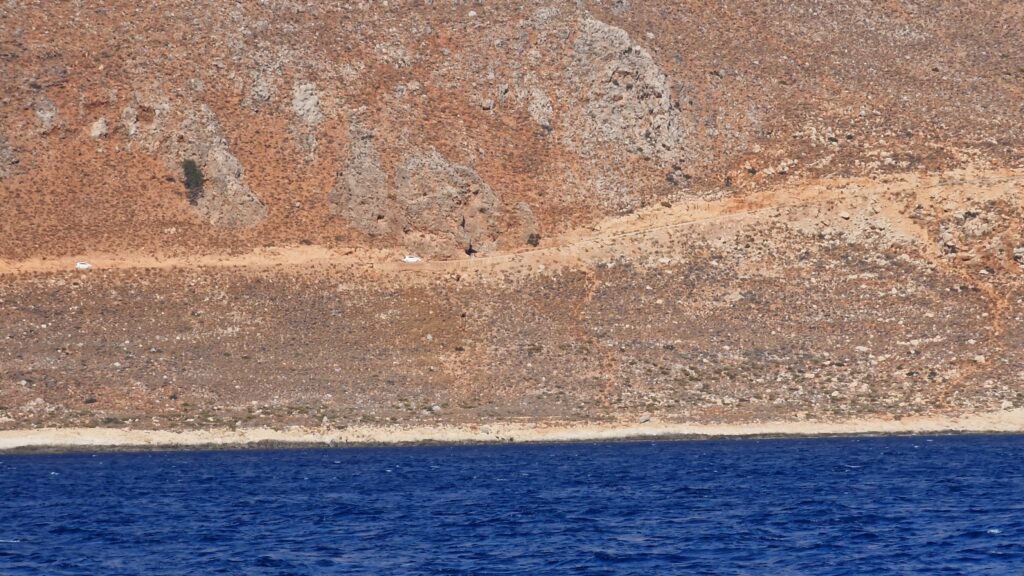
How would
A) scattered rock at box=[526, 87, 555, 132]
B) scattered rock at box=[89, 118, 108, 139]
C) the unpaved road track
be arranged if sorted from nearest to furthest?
the unpaved road track → scattered rock at box=[89, 118, 108, 139] → scattered rock at box=[526, 87, 555, 132]

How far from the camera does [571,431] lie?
5775 cm

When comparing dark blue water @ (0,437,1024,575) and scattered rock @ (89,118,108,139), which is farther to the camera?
scattered rock @ (89,118,108,139)

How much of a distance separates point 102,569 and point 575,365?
110 ft

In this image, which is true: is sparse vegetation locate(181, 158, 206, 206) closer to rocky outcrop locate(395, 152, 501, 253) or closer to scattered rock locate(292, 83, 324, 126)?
scattered rock locate(292, 83, 324, 126)

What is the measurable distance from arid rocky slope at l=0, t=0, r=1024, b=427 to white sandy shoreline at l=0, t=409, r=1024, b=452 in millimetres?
747

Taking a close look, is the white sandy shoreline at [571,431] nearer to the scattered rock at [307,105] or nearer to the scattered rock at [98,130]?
the scattered rock at [98,130]

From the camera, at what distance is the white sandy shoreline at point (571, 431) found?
5688 cm

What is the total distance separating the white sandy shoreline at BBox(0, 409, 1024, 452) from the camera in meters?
56.9

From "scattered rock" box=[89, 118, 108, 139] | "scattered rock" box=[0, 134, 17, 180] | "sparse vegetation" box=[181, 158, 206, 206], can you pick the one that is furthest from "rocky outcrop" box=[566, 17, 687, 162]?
"scattered rock" box=[0, 134, 17, 180]

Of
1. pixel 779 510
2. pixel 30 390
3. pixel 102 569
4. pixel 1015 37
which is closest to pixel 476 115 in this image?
pixel 30 390

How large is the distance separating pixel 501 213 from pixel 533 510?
→ 33.7m

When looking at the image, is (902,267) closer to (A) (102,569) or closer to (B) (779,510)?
(B) (779,510)

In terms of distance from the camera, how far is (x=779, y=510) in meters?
39.1

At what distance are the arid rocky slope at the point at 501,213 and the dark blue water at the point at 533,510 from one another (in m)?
3.96
